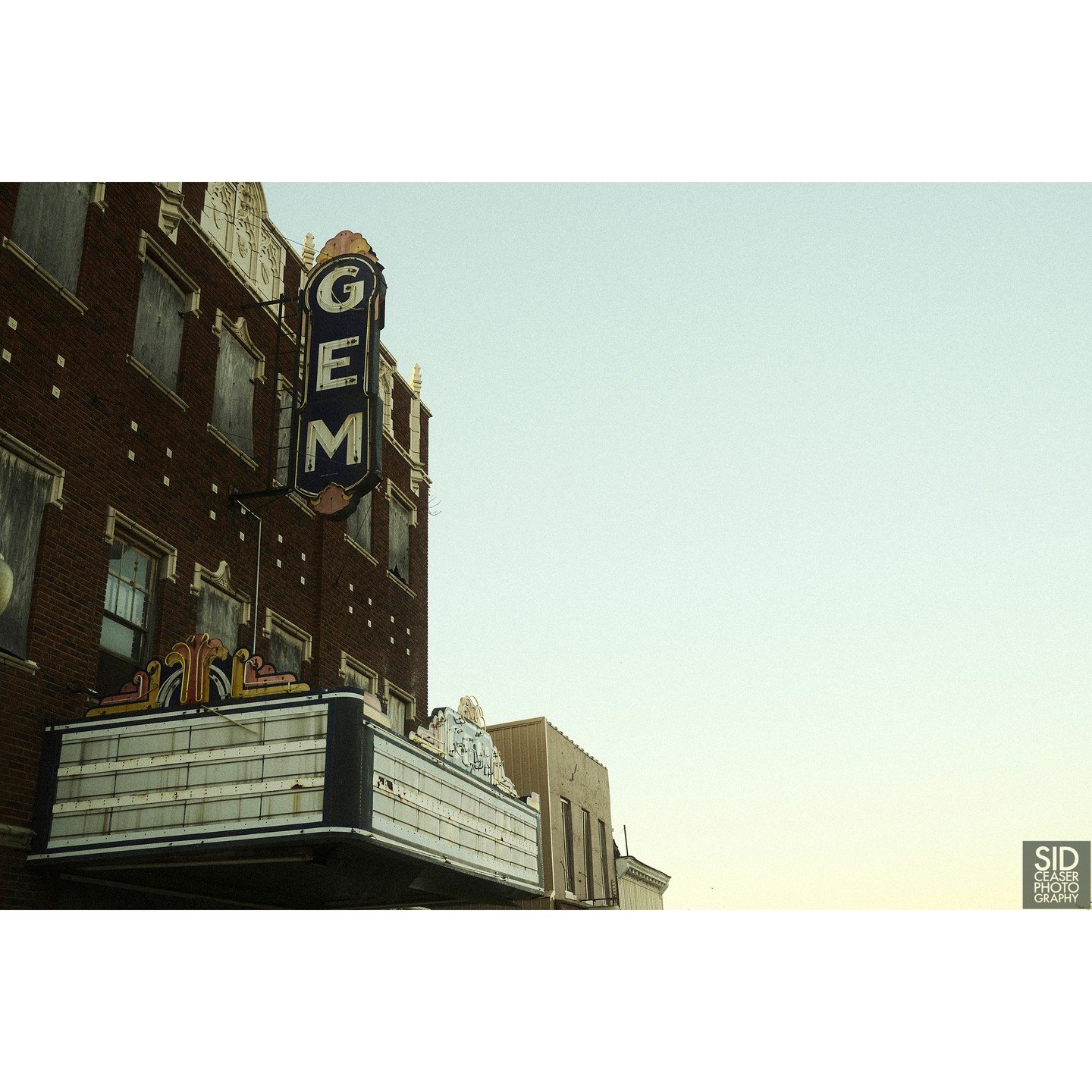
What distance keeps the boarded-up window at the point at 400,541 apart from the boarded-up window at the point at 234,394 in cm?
615

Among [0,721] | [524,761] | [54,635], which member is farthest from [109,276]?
[524,761]

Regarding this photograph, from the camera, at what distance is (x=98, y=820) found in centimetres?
1226

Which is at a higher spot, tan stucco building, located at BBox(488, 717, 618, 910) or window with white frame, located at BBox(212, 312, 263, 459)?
window with white frame, located at BBox(212, 312, 263, 459)

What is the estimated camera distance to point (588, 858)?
112ft

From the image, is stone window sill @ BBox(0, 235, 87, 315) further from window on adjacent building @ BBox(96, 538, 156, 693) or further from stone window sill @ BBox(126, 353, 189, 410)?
window on adjacent building @ BBox(96, 538, 156, 693)

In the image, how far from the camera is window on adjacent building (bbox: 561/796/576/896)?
104 feet

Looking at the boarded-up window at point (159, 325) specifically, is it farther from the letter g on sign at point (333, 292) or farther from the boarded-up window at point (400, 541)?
the boarded-up window at point (400, 541)

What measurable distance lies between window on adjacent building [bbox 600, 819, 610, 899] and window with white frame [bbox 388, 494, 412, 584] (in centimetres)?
1475

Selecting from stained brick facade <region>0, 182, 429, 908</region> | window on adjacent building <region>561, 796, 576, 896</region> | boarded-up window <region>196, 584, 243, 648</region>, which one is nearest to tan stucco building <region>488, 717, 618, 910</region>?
window on adjacent building <region>561, 796, 576, 896</region>

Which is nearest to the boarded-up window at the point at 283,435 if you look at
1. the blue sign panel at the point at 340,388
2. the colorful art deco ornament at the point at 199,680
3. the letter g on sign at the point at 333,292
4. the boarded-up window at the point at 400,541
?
the blue sign panel at the point at 340,388

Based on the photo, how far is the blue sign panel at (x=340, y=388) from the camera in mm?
15773

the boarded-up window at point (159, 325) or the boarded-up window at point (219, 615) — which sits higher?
the boarded-up window at point (159, 325)

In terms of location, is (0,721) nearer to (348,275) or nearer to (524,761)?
(348,275)

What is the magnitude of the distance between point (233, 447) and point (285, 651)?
3.33 meters
